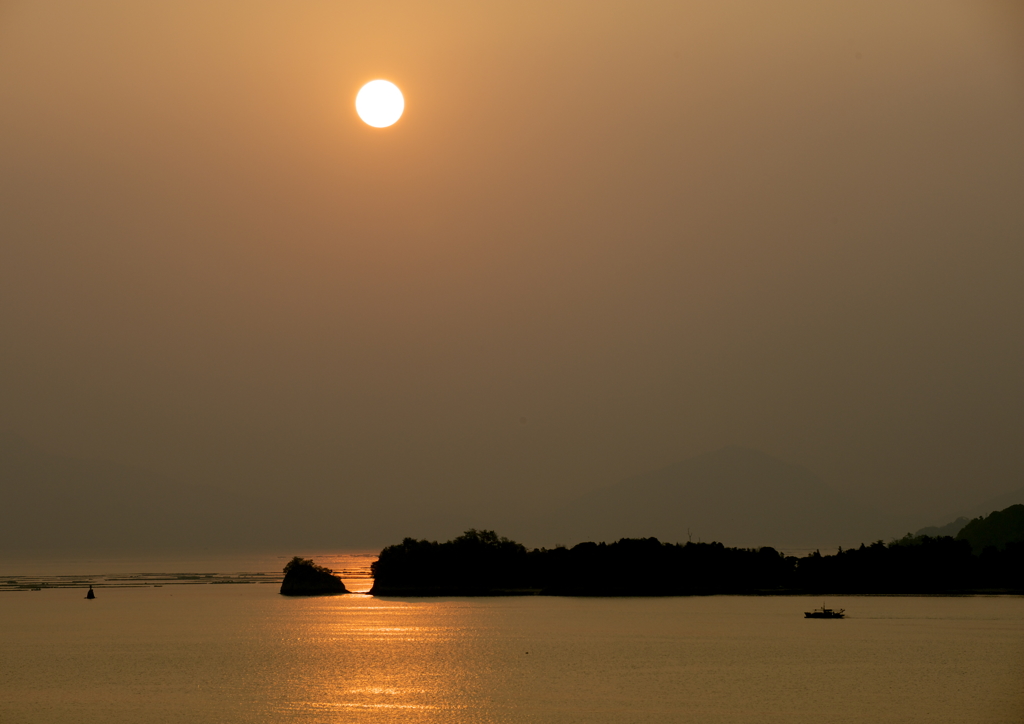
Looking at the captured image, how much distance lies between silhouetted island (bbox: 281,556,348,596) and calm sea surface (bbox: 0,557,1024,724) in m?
37.5

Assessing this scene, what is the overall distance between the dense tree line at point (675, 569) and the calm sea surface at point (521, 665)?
2170 centimetres

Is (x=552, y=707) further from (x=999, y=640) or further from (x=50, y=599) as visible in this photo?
(x=50, y=599)

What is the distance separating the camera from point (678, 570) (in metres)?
178

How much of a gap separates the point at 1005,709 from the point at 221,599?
132 m

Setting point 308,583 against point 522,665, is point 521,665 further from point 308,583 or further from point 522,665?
point 308,583

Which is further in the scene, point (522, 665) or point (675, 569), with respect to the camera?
point (675, 569)

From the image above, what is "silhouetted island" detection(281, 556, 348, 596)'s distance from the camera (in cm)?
18500

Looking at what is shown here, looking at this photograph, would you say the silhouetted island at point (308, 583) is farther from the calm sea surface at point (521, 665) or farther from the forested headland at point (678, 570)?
the calm sea surface at point (521, 665)

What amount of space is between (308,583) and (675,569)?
205 feet

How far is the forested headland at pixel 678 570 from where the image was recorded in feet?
548

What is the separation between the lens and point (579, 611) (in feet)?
470

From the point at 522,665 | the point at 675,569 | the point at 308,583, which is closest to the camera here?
the point at 522,665

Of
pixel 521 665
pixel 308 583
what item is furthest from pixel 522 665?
pixel 308 583

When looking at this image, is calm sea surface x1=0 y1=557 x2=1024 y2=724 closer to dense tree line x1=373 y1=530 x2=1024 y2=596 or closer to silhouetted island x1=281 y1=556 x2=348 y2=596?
dense tree line x1=373 y1=530 x2=1024 y2=596
